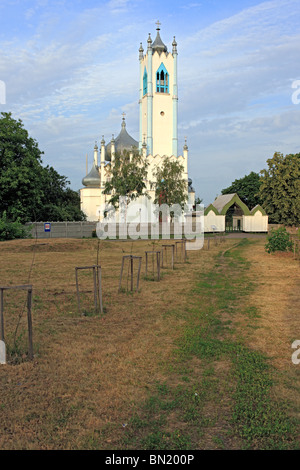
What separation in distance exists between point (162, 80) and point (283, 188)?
1070 inches

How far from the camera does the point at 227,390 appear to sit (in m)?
5.41

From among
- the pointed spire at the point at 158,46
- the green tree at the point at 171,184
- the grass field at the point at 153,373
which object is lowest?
the grass field at the point at 153,373

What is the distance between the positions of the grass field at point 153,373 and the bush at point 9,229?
23.2 metres

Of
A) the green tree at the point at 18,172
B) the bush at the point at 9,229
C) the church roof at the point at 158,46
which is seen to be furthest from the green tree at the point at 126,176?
the church roof at the point at 158,46

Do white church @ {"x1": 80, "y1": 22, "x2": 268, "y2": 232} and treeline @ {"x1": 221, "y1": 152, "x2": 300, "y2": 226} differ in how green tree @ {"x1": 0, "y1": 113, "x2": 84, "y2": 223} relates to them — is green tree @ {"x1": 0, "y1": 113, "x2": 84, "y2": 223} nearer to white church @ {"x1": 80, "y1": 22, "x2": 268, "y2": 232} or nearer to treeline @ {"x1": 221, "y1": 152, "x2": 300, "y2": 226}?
white church @ {"x1": 80, "y1": 22, "x2": 268, "y2": 232}

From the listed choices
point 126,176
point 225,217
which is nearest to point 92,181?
point 126,176

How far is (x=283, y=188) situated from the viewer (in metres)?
48.4

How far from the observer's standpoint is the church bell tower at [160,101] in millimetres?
62594

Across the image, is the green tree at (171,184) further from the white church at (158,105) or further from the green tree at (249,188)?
the green tree at (249,188)

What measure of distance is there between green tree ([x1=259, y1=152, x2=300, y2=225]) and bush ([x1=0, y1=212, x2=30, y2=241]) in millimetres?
28407

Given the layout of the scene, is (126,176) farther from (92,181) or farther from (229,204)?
(92,181)

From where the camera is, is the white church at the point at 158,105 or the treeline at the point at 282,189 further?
the white church at the point at 158,105

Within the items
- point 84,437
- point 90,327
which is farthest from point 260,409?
point 90,327

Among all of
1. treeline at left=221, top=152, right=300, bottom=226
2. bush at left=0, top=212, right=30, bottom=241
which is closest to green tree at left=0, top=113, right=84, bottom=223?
bush at left=0, top=212, right=30, bottom=241
